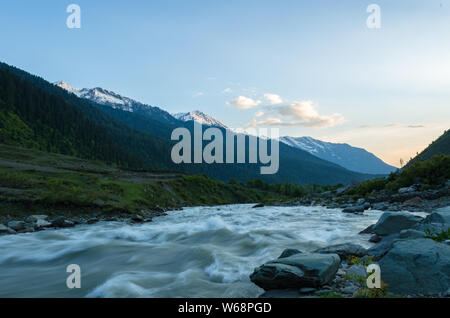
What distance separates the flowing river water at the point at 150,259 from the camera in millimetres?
9555

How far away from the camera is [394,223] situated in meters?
14.2

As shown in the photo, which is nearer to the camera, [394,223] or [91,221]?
[394,223]

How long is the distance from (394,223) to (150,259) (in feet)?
40.7

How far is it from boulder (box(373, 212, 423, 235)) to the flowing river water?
129cm

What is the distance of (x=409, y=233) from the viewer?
10.8 meters

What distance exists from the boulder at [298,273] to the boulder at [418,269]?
1.40 meters

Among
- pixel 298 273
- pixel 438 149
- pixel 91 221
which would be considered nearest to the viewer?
pixel 298 273

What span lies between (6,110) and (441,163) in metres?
136

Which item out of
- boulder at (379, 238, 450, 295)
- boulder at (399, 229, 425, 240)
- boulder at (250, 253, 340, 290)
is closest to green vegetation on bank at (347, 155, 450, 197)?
boulder at (399, 229, 425, 240)

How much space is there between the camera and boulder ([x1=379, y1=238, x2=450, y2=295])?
6787mm

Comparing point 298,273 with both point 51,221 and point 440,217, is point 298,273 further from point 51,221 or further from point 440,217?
point 51,221

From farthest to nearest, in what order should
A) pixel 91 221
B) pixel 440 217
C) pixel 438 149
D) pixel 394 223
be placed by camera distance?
pixel 438 149 < pixel 91 221 < pixel 394 223 < pixel 440 217

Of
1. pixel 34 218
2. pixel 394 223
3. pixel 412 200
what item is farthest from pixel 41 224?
pixel 412 200
